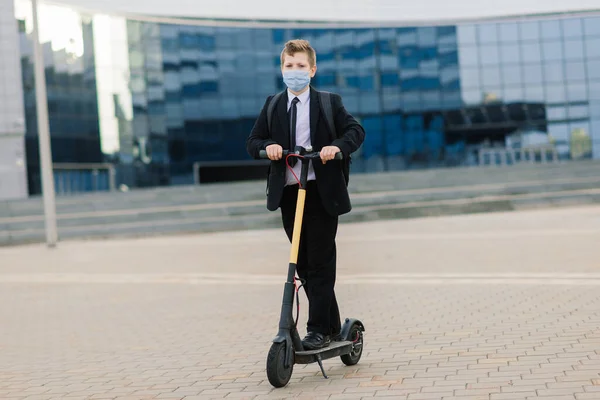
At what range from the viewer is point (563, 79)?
181 ft

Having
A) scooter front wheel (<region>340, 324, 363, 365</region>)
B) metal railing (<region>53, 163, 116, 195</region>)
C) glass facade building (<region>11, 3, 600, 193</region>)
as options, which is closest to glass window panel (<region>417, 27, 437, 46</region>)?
glass facade building (<region>11, 3, 600, 193</region>)

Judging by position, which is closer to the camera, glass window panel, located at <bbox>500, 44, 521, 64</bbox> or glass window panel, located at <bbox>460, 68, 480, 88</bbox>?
glass window panel, located at <bbox>460, 68, 480, 88</bbox>

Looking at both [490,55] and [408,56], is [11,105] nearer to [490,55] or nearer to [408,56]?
[408,56]

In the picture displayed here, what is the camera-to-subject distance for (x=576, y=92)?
55125mm

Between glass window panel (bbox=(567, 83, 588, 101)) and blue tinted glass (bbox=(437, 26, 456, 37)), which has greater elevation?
blue tinted glass (bbox=(437, 26, 456, 37))

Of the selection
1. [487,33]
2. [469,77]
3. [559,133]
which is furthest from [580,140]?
[487,33]

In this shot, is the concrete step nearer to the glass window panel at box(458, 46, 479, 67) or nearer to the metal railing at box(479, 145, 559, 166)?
the metal railing at box(479, 145, 559, 166)

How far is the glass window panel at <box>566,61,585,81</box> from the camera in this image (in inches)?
2174

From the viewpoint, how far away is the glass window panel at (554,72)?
55.2 m

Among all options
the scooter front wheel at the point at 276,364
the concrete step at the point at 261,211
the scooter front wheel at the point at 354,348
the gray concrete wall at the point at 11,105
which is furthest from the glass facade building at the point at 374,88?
the scooter front wheel at the point at 276,364

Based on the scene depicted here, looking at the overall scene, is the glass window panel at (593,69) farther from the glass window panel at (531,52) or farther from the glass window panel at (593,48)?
the glass window panel at (531,52)

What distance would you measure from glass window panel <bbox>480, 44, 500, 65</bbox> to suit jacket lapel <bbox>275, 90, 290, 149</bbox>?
169ft

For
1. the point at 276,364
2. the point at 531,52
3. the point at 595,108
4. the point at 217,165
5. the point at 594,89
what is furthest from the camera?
the point at 531,52

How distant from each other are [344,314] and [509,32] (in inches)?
1974
